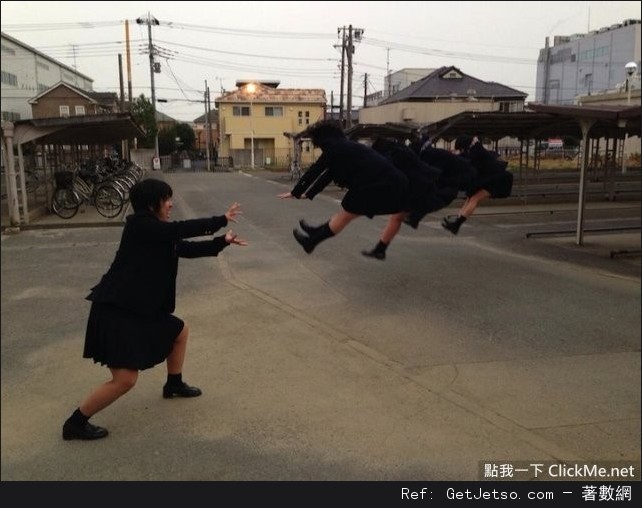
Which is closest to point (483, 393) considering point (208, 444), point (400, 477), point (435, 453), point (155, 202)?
point (435, 453)

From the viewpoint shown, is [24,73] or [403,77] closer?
[24,73]

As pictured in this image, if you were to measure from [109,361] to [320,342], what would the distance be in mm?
3238

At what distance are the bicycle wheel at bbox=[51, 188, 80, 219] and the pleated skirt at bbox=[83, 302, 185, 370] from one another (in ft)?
42.3

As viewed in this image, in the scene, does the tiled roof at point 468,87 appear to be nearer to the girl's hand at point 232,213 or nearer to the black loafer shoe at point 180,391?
the girl's hand at point 232,213

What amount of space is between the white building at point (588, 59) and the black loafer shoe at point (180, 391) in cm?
407

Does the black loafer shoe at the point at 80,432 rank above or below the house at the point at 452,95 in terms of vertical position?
below

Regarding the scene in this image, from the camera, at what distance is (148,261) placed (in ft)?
10.7

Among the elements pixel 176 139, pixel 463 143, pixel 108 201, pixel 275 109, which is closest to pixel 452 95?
pixel 463 143

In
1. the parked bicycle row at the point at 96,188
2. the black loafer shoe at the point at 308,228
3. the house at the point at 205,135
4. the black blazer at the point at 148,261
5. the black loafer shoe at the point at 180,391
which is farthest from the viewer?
the house at the point at 205,135

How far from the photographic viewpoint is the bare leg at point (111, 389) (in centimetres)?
422

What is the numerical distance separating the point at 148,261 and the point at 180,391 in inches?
92.3

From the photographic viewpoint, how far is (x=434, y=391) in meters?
5.59

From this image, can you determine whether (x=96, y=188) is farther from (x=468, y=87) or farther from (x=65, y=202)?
(x=468, y=87)

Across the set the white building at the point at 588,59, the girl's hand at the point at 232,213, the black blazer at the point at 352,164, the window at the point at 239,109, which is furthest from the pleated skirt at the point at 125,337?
the window at the point at 239,109
